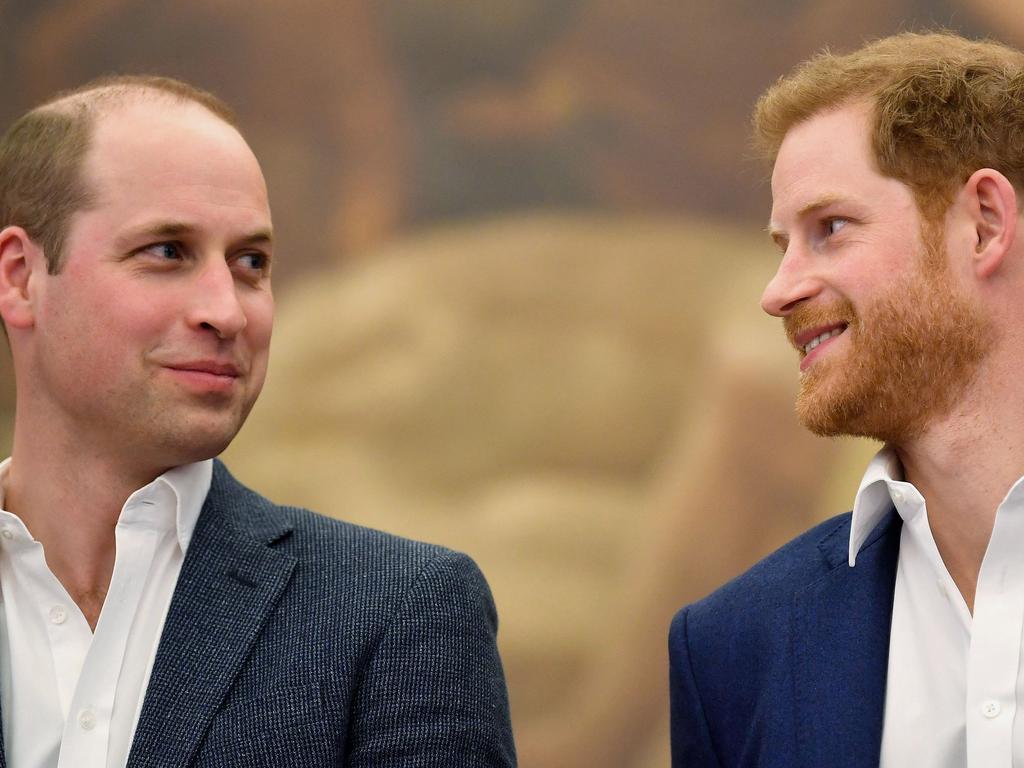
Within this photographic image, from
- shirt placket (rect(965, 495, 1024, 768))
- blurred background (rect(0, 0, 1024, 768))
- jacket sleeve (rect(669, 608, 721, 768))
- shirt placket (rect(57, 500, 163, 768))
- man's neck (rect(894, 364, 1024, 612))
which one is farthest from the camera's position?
blurred background (rect(0, 0, 1024, 768))

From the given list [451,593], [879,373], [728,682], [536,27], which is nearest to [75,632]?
[451,593]

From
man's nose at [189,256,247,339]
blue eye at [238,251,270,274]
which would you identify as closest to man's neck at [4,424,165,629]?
man's nose at [189,256,247,339]

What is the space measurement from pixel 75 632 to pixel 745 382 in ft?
10.9

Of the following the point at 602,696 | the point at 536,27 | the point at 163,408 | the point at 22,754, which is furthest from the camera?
the point at 536,27

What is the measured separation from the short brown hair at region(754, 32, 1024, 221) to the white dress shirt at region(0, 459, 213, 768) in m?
1.37

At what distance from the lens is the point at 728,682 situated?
2.36 meters

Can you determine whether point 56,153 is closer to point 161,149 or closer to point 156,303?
point 161,149

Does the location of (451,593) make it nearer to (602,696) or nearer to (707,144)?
(602,696)

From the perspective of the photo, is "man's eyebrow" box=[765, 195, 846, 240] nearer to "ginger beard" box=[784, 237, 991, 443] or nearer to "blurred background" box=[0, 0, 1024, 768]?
"ginger beard" box=[784, 237, 991, 443]

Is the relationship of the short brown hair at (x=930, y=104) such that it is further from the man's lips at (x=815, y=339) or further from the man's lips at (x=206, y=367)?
the man's lips at (x=206, y=367)

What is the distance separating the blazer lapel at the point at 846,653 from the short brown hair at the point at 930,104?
0.63m

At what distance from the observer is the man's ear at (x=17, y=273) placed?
241cm

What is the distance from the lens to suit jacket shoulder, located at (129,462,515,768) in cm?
207

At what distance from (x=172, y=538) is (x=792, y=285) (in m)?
1.21
